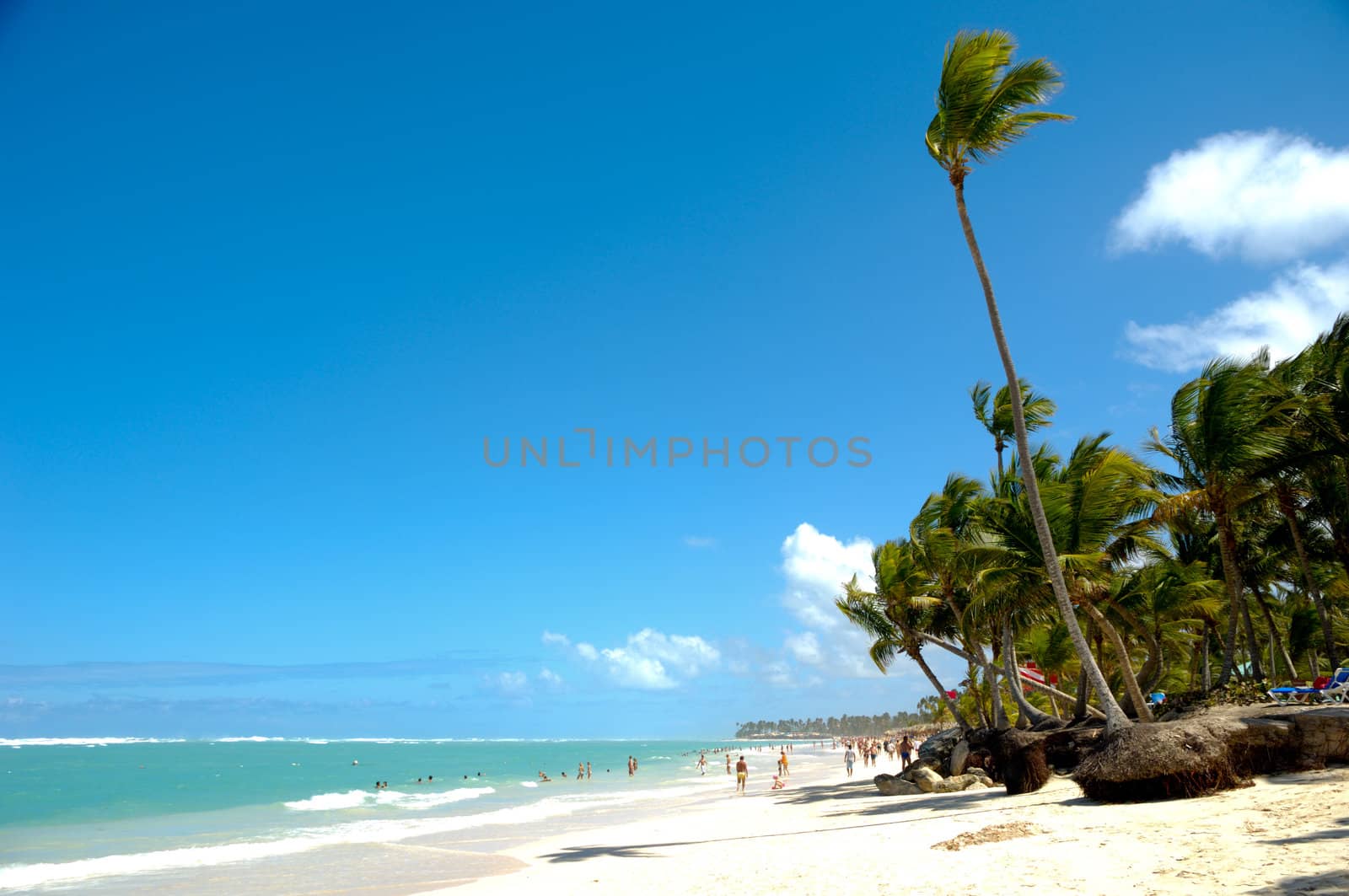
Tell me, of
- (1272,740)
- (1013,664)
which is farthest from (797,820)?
(1272,740)

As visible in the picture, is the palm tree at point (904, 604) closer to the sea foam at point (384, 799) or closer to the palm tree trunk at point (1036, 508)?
the palm tree trunk at point (1036, 508)

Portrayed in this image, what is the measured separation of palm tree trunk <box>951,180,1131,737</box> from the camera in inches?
498

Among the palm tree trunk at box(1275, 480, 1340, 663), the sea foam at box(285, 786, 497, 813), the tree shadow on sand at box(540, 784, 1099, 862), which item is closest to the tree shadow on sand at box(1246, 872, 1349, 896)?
the tree shadow on sand at box(540, 784, 1099, 862)

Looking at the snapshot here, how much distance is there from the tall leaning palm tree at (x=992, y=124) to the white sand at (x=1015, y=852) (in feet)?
10.3

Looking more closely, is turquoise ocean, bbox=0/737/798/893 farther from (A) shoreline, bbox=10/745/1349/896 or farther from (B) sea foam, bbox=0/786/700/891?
(A) shoreline, bbox=10/745/1349/896

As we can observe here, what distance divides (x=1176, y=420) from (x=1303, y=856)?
1141cm

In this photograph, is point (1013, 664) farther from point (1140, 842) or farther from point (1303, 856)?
point (1303, 856)

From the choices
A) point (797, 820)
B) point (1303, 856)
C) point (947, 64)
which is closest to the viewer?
point (1303, 856)

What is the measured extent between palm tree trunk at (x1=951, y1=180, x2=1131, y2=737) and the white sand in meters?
1.59

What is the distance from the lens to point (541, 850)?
58.2 ft

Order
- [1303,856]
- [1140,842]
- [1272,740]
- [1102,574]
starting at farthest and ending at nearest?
[1102,574]
[1272,740]
[1140,842]
[1303,856]

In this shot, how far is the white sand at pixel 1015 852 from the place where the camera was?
23.5 feet

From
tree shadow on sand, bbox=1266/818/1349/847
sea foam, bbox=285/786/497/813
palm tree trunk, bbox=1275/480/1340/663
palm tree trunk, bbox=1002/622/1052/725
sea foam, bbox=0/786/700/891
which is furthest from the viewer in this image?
sea foam, bbox=285/786/497/813

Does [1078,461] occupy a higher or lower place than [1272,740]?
higher
